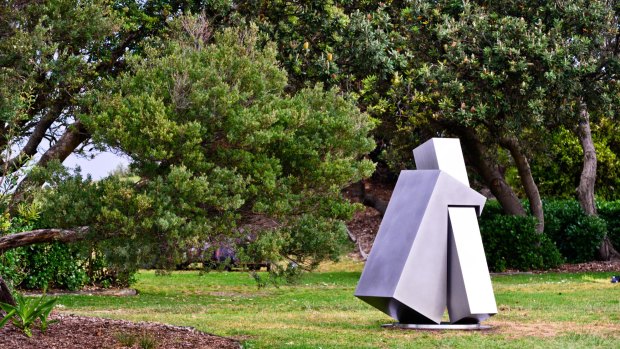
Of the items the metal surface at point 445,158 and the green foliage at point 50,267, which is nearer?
the metal surface at point 445,158

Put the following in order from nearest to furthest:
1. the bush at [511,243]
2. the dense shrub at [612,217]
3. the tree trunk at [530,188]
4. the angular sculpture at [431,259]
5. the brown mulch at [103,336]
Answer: the brown mulch at [103,336] → the angular sculpture at [431,259] → the bush at [511,243] → the tree trunk at [530,188] → the dense shrub at [612,217]

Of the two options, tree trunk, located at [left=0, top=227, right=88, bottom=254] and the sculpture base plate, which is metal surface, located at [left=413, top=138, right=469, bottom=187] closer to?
the sculpture base plate

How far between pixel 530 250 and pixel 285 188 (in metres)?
16.3


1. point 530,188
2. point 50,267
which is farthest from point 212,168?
point 530,188

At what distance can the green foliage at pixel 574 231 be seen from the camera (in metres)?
27.3

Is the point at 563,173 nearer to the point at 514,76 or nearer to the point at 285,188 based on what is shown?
the point at 514,76

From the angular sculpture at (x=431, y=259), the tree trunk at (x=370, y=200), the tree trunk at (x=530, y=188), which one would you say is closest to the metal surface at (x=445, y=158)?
the angular sculpture at (x=431, y=259)

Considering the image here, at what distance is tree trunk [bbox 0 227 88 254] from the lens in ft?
35.3

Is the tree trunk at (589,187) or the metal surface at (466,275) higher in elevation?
the tree trunk at (589,187)

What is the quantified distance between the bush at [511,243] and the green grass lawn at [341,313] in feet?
4.29

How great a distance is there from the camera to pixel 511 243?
2567 centimetres

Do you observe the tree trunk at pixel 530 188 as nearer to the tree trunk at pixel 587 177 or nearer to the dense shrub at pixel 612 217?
the tree trunk at pixel 587 177

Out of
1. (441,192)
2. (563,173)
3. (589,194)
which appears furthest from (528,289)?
(563,173)

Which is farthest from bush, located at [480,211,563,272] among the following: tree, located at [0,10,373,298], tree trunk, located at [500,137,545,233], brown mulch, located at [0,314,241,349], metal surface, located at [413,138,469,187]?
brown mulch, located at [0,314,241,349]
